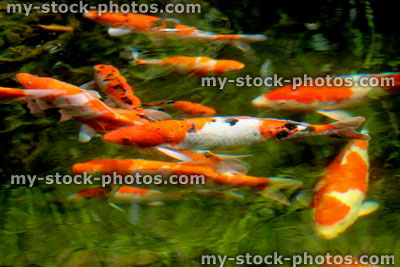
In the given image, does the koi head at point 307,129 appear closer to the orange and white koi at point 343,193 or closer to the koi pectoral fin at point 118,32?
the orange and white koi at point 343,193

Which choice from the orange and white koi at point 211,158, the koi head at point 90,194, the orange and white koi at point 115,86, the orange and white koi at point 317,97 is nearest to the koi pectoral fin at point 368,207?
the orange and white koi at point 211,158

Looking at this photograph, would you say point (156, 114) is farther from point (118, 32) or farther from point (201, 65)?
point (118, 32)

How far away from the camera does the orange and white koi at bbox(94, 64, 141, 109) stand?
3.50 m

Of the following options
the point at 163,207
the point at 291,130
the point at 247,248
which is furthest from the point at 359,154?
the point at 163,207

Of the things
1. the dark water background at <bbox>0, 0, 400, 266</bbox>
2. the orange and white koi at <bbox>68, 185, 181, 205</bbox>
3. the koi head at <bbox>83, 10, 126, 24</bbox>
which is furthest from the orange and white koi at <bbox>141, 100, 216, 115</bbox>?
the koi head at <bbox>83, 10, 126, 24</bbox>

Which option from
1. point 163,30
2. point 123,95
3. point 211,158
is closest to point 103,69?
point 123,95

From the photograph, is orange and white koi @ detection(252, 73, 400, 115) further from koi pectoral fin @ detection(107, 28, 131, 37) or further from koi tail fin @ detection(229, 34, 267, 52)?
koi pectoral fin @ detection(107, 28, 131, 37)

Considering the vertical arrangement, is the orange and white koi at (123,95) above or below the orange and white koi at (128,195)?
above

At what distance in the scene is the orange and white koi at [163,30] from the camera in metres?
4.23

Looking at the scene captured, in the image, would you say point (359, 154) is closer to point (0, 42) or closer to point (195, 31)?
point (195, 31)

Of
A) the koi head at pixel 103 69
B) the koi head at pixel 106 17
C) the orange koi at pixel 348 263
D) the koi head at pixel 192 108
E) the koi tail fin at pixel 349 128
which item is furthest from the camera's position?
the koi head at pixel 106 17

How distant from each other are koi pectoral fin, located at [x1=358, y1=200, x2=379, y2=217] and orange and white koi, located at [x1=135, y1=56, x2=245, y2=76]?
1659 mm

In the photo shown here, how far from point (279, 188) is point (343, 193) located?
384 mm

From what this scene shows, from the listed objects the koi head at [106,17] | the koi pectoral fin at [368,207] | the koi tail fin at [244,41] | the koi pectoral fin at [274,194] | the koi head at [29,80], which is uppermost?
the koi head at [106,17]
